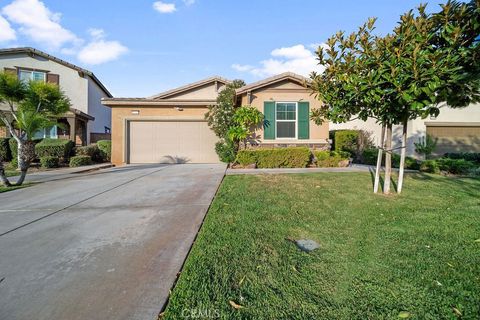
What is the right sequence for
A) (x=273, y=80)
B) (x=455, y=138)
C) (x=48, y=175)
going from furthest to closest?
1. (x=455, y=138)
2. (x=273, y=80)
3. (x=48, y=175)

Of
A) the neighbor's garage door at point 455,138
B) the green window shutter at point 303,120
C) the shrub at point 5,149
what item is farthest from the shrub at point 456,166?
the shrub at point 5,149

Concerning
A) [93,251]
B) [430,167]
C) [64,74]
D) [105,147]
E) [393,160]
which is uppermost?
[64,74]

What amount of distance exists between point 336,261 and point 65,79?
21762mm

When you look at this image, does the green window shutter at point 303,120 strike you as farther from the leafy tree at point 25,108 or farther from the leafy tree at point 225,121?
the leafy tree at point 25,108

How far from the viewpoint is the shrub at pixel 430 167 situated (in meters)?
8.80

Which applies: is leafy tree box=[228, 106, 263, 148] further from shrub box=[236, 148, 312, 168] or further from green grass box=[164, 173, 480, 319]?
green grass box=[164, 173, 480, 319]

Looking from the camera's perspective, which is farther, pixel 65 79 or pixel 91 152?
pixel 65 79

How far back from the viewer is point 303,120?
36.2 feet

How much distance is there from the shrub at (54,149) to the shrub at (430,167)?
1674 centimetres

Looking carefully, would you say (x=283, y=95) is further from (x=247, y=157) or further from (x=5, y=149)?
(x=5, y=149)

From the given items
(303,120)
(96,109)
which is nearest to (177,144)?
(303,120)

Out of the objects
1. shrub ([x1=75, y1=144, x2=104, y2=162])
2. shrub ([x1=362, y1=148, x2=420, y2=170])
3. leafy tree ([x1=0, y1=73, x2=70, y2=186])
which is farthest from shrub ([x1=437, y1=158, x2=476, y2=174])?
shrub ([x1=75, y1=144, x2=104, y2=162])

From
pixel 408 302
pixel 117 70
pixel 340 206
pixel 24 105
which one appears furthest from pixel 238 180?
pixel 117 70

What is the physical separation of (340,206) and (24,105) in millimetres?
9670
